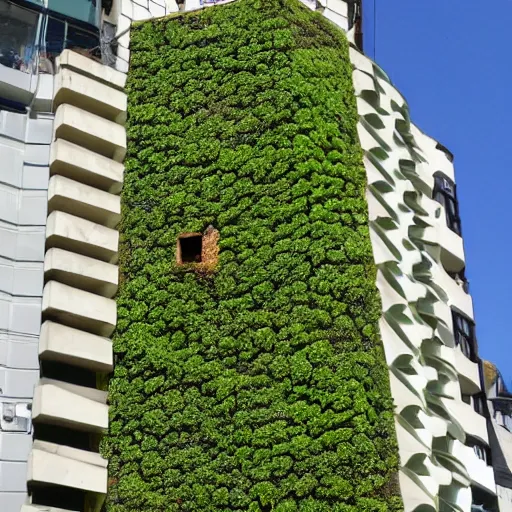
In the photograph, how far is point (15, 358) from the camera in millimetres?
25906

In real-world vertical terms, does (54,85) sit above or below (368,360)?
above

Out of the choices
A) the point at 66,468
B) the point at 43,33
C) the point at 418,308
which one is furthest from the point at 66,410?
the point at 43,33

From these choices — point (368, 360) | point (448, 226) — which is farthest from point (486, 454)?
point (368, 360)

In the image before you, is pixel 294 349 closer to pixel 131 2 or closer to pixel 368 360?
A: pixel 368 360

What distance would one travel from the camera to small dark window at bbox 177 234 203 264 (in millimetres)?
27625

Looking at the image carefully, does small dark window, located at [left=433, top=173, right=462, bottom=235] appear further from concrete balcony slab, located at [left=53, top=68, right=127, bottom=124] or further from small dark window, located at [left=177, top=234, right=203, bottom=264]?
concrete balcony slab, located at [left=53, top=68, right=127, bottom=124]

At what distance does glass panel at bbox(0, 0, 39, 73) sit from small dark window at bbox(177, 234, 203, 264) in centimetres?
567

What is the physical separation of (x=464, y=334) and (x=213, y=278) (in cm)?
1044

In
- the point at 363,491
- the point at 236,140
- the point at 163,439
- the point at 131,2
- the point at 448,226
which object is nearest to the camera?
the point at 363,491

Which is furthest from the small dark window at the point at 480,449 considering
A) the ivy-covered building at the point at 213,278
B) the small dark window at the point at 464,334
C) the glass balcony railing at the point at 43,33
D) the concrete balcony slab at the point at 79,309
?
the glass balcony railing at the point at 43,33

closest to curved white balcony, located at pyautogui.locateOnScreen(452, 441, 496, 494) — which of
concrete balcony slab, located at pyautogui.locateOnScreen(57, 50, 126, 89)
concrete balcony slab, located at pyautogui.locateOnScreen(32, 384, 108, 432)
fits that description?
concrete balcony slab, located at pyautogui.locateOnScreen(32, 384, 108, 432)

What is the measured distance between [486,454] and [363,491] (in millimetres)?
10265

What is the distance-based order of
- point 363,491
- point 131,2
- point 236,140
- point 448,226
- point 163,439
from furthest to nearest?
point 448,226
point 131,2
point 236,140
point 163,439
point 363,491

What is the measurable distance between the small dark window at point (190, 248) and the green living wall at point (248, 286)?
18 cm
